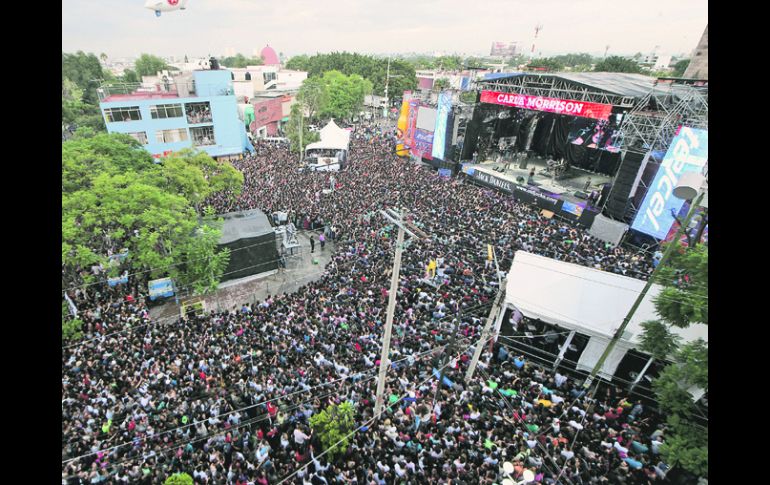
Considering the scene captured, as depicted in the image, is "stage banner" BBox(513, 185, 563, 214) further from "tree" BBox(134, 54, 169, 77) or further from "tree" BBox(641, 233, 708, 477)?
"tree" BBox(134, 54, 169, 77)

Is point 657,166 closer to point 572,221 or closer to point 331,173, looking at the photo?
point 572,221

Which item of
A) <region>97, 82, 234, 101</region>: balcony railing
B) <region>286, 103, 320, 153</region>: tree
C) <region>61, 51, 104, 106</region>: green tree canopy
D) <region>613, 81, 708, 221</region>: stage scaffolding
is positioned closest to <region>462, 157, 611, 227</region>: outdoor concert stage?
<region>613, 81, 708, 221</region>: stage scaffolding

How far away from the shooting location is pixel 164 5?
2119 centimetres

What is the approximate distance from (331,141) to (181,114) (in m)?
11.4

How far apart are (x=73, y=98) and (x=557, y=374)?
59518 mm

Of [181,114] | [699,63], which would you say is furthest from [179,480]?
[699,63]

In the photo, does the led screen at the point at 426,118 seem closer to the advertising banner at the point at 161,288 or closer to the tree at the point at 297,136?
the tree at the point at 297,136

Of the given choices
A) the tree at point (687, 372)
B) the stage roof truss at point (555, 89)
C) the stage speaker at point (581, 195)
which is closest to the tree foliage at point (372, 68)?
the stage roof truss at point (555, 89)

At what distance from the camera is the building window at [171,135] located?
85.7ft

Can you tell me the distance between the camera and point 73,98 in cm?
4347

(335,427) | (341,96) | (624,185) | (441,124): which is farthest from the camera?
(341,96)

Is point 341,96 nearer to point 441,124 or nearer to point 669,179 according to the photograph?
point 441,124

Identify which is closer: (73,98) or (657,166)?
(657,166)
